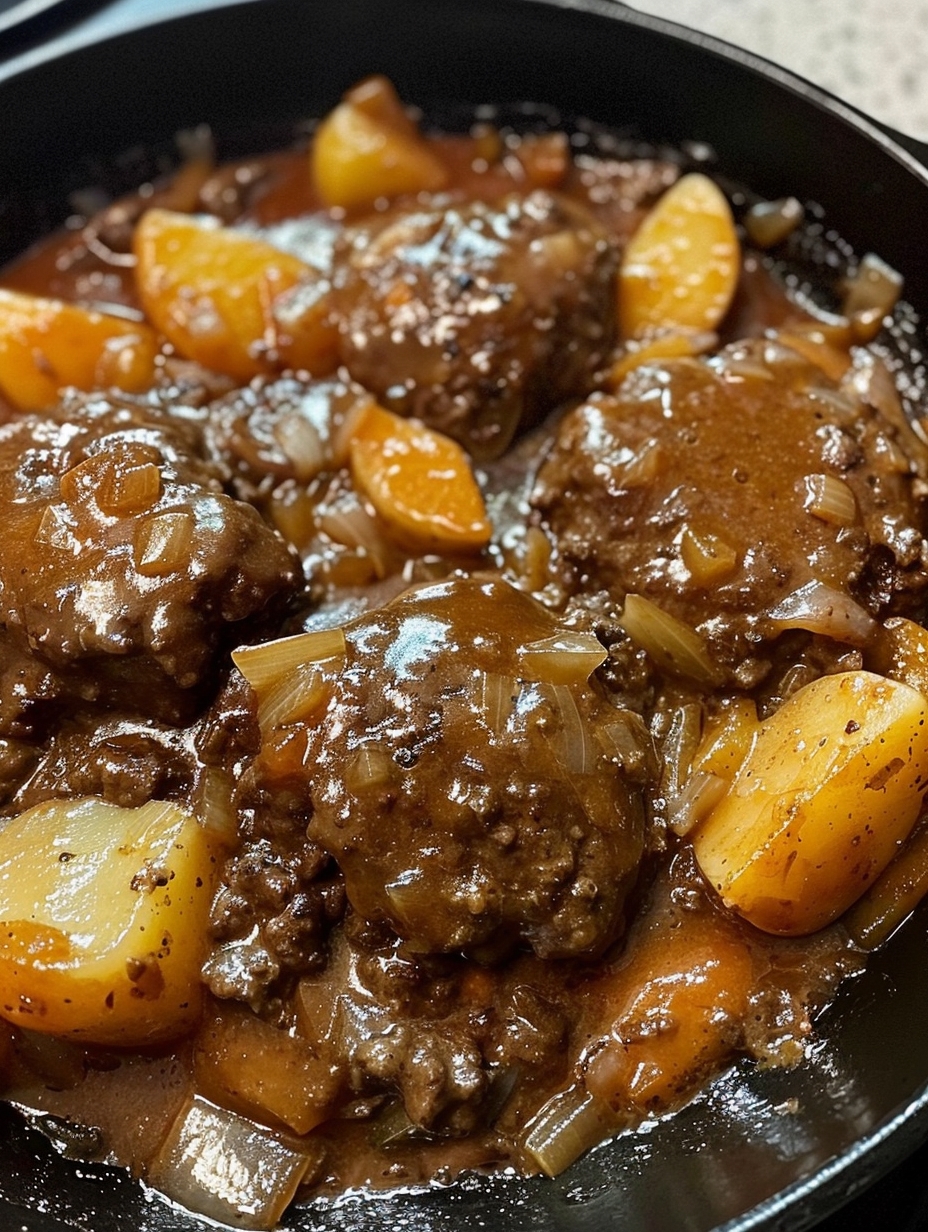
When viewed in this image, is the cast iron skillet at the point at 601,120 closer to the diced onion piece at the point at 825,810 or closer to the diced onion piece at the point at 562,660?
the diced onion piece at the point at 825,810

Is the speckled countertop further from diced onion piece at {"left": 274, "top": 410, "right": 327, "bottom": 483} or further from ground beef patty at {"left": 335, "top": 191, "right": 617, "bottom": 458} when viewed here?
diced onion piece at {"left": 274, "top": 410, "right": 327, "bottom": 483}

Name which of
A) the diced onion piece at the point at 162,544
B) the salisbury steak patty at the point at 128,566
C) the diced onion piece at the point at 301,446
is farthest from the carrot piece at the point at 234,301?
the diced onion piece at the point at 162,544

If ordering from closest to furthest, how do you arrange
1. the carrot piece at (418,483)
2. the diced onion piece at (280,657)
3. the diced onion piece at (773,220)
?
the diced onion piece at (280,657) → the carrot piece at (418,483) → the diced onion piece at (773,220)

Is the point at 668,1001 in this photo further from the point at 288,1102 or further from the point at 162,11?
the point at 162,11

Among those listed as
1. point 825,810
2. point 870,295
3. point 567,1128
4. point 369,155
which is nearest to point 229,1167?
point 567,1128

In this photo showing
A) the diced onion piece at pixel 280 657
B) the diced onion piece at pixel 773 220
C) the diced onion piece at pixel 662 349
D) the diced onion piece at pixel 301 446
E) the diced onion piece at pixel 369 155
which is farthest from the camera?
the diced onion piece at pixel 369 155

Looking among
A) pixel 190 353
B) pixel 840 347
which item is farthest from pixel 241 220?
pixel 840 347

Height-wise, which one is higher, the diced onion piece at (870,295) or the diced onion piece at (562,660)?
the diced onion piece at (870,295)
